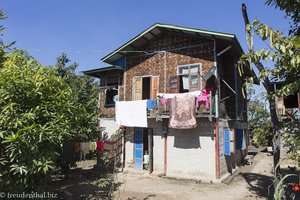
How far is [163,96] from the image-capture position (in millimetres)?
14211

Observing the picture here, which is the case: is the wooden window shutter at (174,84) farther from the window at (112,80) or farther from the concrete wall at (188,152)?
the window at (112,80)

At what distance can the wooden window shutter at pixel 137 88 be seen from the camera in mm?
16141

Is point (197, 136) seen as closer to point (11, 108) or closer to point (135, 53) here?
point (135, 53)

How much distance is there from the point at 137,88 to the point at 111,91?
2641 mm

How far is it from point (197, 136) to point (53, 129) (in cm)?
880

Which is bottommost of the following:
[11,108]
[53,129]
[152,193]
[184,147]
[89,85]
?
[152,193]

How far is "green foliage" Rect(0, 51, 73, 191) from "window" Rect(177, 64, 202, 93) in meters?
8.31

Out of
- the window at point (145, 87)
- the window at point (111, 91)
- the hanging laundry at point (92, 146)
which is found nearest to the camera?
the window at point (145, 87)

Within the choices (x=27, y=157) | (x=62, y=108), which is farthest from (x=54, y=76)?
(x=27, y=157)

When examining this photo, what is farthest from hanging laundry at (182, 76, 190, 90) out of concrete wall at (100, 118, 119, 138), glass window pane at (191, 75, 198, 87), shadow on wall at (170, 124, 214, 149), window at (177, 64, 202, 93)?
concrete wall at (100, 118, 119, 138)

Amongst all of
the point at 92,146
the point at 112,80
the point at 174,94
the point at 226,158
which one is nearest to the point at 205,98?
the point at 174,94

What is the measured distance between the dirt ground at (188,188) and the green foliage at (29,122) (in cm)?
374

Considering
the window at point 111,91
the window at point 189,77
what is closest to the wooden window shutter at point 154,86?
the window at point 189,77

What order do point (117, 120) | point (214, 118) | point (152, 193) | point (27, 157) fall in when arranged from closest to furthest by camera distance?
point (27, 157), point (152, 193), point (214, 118), point (117, 120)
